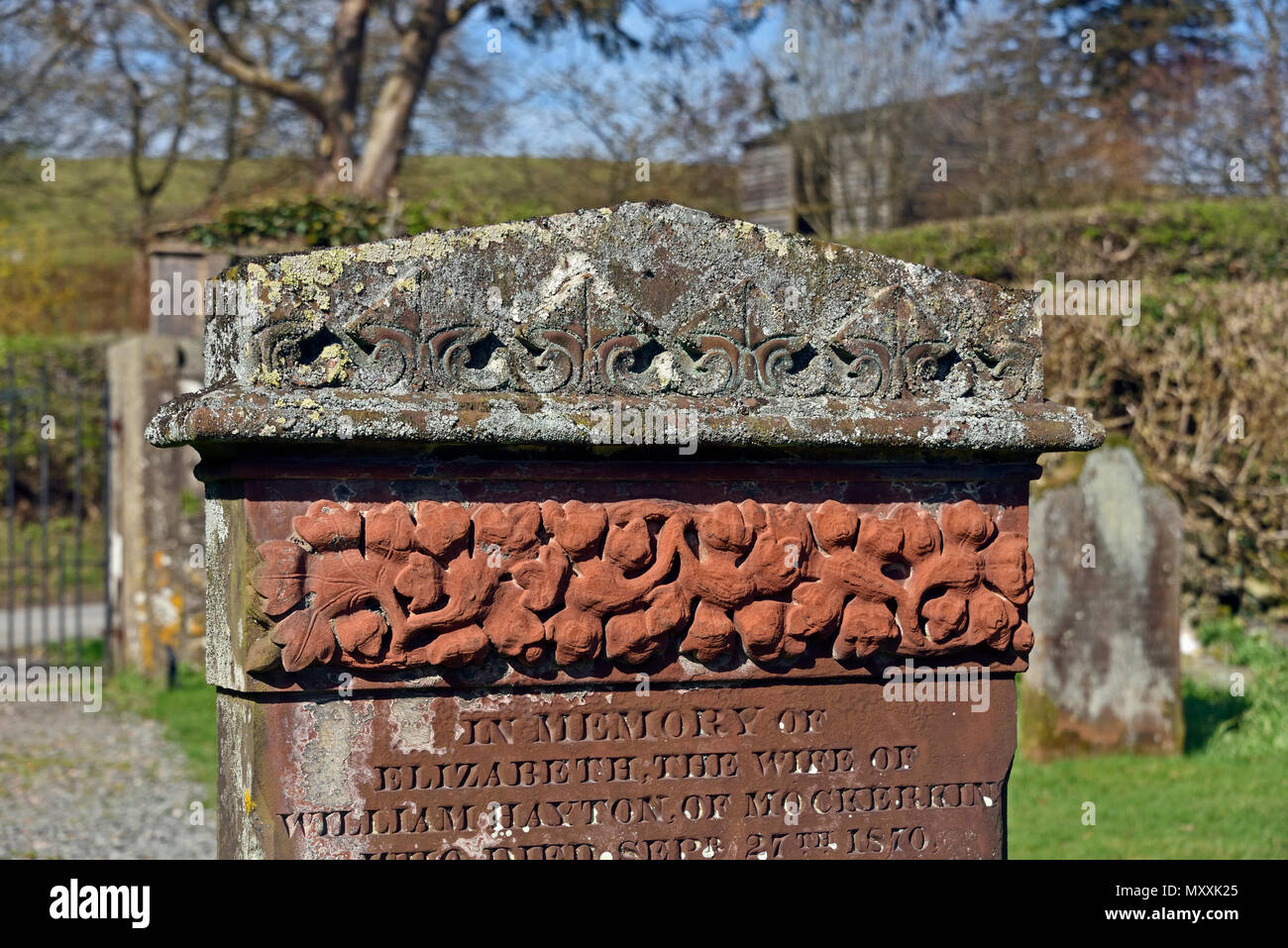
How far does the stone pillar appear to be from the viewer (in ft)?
26.7

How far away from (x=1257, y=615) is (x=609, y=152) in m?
11.4

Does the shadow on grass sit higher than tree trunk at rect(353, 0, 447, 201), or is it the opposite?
tree trunk at rect(353, 0, 447, 201)

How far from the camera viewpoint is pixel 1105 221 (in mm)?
10492

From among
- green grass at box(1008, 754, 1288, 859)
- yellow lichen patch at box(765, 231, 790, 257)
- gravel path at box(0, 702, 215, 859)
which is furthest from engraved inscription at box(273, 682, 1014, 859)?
gravel path at box(0, 702, 215, 859)

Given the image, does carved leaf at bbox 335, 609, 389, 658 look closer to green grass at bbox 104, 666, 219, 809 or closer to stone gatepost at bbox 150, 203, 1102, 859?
stone gatepost at bbox 150, 203, 1102, 859

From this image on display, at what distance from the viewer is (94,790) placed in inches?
247

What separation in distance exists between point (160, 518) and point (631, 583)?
6.61 meters

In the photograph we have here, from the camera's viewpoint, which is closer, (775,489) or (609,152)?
(775,489)

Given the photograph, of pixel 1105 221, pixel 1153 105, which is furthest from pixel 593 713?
pixel 1153 105

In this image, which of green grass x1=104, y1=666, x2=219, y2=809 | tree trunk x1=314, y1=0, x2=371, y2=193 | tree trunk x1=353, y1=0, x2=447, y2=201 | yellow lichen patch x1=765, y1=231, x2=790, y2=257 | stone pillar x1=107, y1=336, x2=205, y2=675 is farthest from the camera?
tree trunk x1=314, y1=0, x2=371, y2=193

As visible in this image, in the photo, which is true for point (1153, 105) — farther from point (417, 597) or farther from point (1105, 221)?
point (417, 597)

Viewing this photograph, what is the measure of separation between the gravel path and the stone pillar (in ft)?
2.17

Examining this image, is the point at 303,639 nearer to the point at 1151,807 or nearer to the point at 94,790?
the point at 1151,807

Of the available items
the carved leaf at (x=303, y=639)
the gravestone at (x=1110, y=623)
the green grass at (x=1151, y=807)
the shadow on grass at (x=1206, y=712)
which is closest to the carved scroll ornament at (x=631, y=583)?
the carved leaf at (x=303, y=639)
